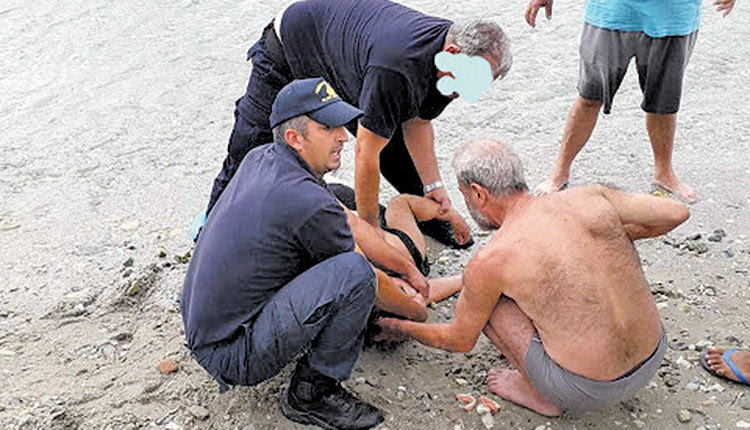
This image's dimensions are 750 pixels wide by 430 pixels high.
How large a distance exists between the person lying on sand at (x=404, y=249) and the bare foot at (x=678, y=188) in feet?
3.62

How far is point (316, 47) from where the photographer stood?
335cm

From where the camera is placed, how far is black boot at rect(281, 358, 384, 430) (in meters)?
2.61

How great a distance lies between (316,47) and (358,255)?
1.19 metres

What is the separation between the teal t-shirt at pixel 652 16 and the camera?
3662mm

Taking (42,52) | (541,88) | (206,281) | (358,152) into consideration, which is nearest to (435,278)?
(358,152)

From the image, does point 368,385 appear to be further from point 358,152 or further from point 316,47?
point 316,47

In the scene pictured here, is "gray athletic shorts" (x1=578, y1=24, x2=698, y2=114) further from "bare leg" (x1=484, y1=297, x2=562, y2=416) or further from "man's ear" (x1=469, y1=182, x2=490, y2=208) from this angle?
"bare leg" (x1=484, y1=297, x2=562, y2=416)

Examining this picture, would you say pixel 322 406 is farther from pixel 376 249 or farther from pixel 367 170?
pixel 367 170

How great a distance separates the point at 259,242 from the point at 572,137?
2148mm

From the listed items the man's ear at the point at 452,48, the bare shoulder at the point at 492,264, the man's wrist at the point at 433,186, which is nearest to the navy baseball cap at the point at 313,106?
the man's ear at the point at 452,48

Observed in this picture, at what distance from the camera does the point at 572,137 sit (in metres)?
4.03

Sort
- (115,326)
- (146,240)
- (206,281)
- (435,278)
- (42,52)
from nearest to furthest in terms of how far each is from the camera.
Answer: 1. (206,281)
2. (115,326)
3. (435,278)
4. (146,240)
5. (42,52)

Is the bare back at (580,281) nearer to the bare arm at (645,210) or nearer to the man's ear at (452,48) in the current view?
the bare arm at (645,210)

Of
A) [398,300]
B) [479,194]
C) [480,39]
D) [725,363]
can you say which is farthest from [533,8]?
[725,363]
